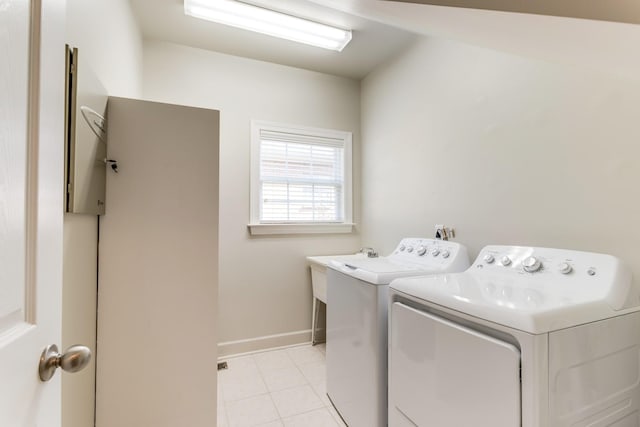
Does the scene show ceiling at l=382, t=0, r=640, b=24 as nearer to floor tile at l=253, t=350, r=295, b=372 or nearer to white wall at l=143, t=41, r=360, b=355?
white wall at l=143, t=41, r=360, b=355

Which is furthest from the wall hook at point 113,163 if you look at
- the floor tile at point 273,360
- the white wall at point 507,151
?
the white wall at point 507,151

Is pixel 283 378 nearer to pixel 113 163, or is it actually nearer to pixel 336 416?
pixel 336 416

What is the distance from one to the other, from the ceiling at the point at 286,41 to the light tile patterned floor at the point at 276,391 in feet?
8.57

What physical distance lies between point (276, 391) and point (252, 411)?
24cm

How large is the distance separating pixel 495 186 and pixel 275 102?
1993 millimetres

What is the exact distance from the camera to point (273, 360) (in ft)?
8.02

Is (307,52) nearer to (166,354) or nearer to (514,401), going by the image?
(166,354)

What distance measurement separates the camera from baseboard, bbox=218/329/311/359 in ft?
8.13

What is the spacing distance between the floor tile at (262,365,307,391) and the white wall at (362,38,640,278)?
4.20 feet

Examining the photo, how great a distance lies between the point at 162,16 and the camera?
6.86 feet

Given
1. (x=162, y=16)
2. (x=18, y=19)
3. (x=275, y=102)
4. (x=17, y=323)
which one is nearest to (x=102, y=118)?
(x=18, y=19)

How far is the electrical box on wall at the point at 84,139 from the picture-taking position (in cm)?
103

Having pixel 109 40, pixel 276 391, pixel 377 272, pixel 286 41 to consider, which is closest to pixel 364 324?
pixel 377 272

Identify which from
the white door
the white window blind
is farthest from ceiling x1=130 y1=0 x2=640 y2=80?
the white window blind
